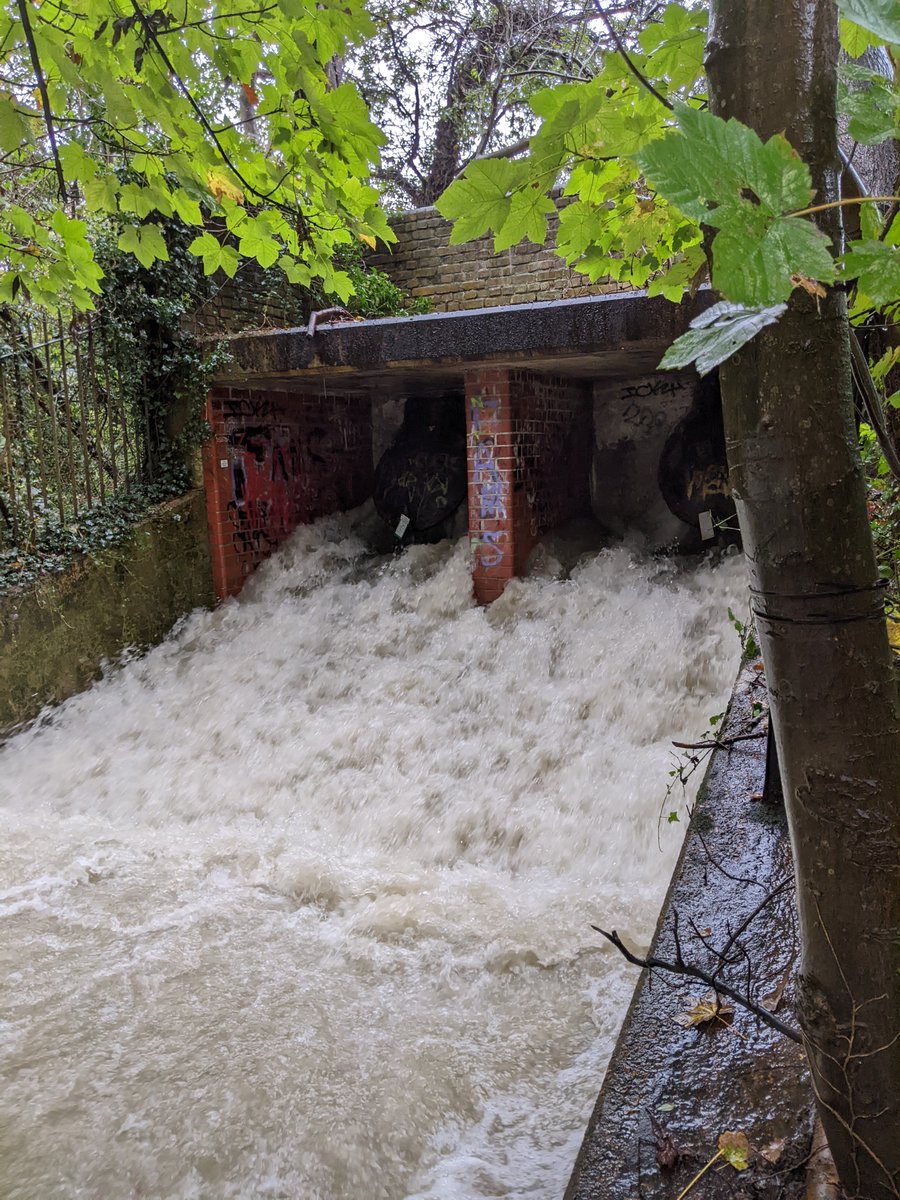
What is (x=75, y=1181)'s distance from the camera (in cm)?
232

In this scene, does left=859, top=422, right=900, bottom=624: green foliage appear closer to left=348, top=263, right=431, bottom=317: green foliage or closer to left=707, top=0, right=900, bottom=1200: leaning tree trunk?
left=707, top=0, right=900, bottom=1200: leaning tree trunk

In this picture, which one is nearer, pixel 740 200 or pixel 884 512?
pixel 740 200

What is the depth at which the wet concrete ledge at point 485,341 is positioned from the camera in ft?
17.0

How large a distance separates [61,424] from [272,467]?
175 centimetres

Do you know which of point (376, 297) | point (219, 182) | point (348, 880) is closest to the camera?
point (219, 182)

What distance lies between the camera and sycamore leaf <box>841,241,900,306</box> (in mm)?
730

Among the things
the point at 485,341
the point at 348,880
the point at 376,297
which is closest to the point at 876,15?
the point at 348,880

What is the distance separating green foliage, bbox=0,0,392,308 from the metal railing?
3282 mm

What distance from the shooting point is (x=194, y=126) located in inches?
94.1

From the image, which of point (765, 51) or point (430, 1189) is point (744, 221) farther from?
point (430, 1189)

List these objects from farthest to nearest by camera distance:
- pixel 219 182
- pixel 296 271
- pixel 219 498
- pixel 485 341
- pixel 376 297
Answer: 1. pixel 376 297
2. pixel 219 498
3. pixel 485 341
4. pixel 219 182
5. pixel 296 271

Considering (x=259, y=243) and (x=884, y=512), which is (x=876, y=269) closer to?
(x=259, y=243)

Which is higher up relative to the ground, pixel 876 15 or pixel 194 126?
pixel 194 126

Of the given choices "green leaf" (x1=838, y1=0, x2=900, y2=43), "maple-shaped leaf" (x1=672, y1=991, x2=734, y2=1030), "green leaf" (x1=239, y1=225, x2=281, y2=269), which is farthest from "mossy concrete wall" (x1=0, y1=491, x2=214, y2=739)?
"green leaf" (x1=838, y1=0, x2=900, y2=43)
